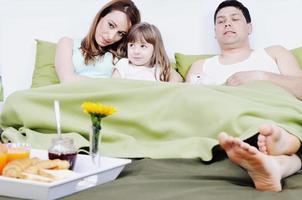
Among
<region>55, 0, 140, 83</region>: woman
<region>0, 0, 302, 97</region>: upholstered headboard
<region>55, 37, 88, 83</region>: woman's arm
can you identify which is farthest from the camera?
<region>0, 0, 302, 97</region>: upholstered headboard

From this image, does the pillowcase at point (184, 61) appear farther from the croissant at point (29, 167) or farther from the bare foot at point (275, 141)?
the croissant at point (29, 167)

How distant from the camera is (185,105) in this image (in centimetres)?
135

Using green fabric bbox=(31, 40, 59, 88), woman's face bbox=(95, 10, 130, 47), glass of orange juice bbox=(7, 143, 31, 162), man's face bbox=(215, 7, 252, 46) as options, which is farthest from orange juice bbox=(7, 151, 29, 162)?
man's face bbox=(215, 7, 252, 46)

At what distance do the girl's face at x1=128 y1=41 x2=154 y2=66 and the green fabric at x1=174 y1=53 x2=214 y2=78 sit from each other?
0.16 meters

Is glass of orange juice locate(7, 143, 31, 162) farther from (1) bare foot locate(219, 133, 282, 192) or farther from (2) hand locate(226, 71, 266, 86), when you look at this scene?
(2) hand locate(226, 71, 266, 86)

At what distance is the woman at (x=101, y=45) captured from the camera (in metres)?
2.11

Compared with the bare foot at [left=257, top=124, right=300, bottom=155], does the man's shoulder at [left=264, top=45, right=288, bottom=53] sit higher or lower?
higher

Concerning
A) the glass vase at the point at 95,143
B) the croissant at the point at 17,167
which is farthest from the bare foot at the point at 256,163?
the croissant at the point at 17,167

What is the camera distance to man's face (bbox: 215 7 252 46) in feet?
7.03

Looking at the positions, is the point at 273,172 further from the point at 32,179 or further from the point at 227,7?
the point at 227,7

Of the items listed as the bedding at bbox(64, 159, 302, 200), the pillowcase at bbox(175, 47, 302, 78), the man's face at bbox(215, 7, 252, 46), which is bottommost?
the bedding at bbox(64, 159, 302, 200)

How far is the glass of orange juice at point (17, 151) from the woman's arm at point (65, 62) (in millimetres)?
896

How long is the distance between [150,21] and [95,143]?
1.35 meters

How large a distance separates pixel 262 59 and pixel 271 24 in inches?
9.7
